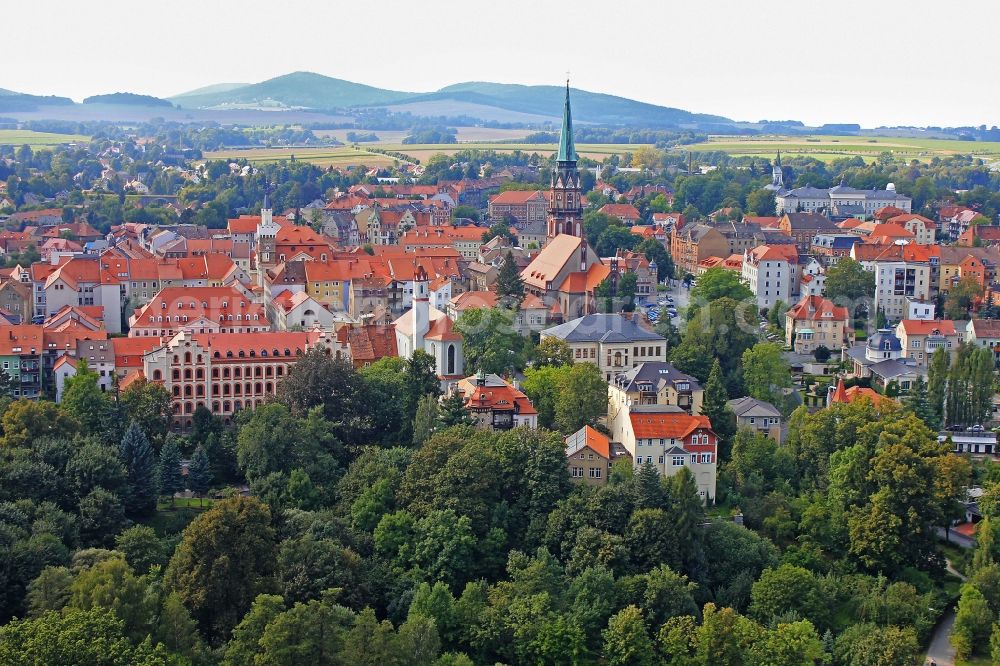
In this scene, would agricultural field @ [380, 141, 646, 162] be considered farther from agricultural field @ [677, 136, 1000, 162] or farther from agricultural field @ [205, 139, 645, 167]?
agricultural field @ [677, 136, 1000, 162]

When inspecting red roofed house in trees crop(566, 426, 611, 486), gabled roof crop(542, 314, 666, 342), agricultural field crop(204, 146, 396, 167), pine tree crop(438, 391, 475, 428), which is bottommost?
red roofed house in trees crop(566, 426, 611, 486)

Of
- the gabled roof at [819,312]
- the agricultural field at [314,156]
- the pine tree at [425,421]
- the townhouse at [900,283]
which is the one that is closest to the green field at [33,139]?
the agricultural field at [314,156]

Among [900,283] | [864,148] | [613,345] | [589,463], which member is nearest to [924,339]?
[900,283]

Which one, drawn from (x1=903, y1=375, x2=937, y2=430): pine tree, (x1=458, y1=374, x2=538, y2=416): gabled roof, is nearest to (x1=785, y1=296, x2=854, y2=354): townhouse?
(x1=903, y1=375, x2=937, y2=430): pine tree

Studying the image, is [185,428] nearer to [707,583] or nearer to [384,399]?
[384,399]

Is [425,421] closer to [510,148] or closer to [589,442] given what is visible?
[589,442]

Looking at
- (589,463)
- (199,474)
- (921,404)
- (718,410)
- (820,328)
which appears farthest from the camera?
(820,328)
